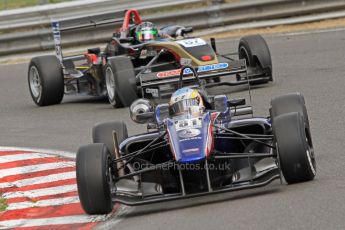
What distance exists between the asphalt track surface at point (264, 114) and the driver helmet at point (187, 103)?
85cm

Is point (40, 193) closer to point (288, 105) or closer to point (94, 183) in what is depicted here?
point (94, 183)

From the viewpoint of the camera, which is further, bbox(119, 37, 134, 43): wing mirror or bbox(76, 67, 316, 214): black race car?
bbox(119, 37, 134, 43): wing mirror

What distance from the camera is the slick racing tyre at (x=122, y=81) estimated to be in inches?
544

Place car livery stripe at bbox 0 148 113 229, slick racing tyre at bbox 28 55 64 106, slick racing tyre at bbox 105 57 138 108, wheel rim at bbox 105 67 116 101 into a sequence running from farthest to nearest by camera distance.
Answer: slick racing tyre at bbox 28 55 64 106 → wheel rim at bbox 105 67 116 101 → slick racing tyre at bbox 105 57 138 108 → car livery stripe at bbox 0 148 113 229

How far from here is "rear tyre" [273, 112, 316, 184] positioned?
27.0 feet

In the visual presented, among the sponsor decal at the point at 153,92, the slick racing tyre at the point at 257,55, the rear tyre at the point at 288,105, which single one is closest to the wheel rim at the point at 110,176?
the rear tyre at the point at 288,105

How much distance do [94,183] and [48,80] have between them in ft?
24.5

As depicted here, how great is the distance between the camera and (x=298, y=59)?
653 inches

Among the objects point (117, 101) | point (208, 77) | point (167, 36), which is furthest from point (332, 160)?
point (167, 36)

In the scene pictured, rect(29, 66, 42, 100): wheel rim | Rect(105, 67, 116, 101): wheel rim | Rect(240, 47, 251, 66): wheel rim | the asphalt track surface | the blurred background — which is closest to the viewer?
the asphalt track surface

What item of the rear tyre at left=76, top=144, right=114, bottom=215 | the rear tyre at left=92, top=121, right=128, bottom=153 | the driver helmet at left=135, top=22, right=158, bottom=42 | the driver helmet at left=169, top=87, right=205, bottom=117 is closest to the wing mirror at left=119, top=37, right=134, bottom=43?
the driver helmet at left=135, top=22, right=158, bottom=42

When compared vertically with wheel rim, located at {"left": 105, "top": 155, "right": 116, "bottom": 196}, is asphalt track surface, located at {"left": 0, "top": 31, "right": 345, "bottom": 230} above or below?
below

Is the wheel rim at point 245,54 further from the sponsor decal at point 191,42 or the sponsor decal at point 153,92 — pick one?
the sponsor decal at point 153,92

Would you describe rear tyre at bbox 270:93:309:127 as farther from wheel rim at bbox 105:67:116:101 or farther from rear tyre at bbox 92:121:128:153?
wheel rim at bbox 105:67:116:101
